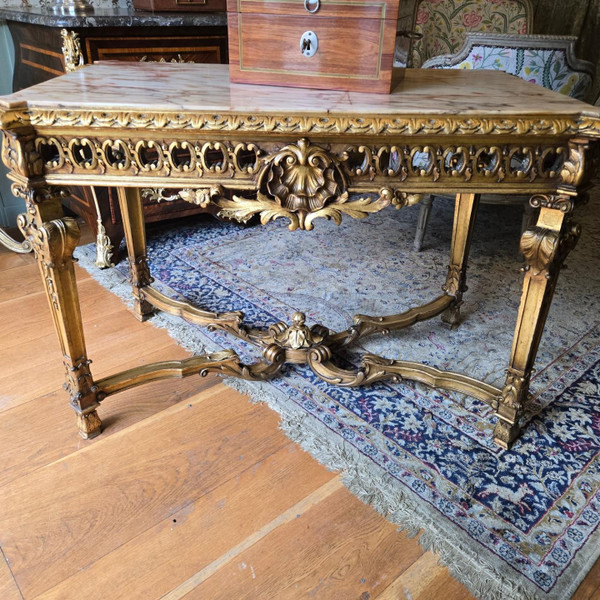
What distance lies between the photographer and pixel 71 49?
5.92ft

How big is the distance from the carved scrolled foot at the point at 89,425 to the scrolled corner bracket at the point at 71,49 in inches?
47.4

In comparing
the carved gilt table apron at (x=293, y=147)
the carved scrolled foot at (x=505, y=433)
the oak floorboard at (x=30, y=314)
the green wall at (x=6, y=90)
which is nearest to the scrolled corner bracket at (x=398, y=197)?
the carved gilt table apron at (x=293, y=147)

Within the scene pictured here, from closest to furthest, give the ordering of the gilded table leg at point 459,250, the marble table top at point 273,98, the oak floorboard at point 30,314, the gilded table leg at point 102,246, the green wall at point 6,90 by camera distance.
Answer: the marble table top at point 273,98 → the gilded table leg at point 459,250 → the oak floorboard at point 30,314 → the gilded table leg at point 102,246 → the green wall at point 6,90

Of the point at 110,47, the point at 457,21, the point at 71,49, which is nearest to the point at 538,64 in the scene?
the point at 457,21

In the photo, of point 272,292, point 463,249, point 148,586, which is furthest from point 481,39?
point 148,586

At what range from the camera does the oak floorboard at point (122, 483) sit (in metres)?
1.05

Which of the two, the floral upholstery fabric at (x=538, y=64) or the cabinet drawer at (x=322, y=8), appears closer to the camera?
the cabinet drawer at (x=322, y=8)

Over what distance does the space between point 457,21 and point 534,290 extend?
2389mm

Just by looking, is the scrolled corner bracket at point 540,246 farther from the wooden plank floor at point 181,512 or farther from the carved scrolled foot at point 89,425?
the carved scrolled foot at point 89,425

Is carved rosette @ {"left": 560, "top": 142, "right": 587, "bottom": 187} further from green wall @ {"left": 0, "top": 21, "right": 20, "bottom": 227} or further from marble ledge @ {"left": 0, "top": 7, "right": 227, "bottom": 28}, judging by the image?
green wall @ {"left": 0, "top": 21, "right": 20, "bottom": 227}

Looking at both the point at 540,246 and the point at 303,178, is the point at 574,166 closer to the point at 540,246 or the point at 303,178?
the point at 540,246

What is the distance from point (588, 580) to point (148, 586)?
846mm

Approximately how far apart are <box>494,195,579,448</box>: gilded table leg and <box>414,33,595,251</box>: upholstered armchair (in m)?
1.10

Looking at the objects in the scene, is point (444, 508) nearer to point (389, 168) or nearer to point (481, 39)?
point (389, 168)
